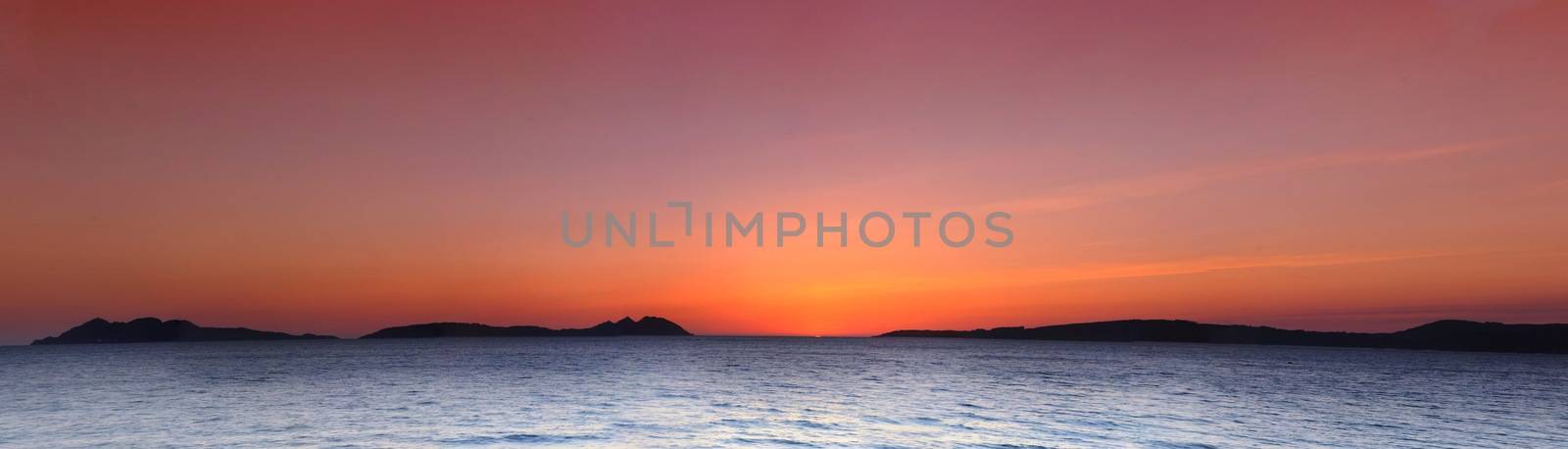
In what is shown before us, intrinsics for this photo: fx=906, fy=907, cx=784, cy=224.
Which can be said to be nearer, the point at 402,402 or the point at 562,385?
the point at 402,402

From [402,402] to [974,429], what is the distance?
31334 mm

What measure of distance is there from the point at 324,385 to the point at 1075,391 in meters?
54.3

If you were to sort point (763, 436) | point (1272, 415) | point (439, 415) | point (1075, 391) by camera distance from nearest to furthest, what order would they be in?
point (763, 436) < point (439, 415) < point (1272, 415) < point (1075, 391)

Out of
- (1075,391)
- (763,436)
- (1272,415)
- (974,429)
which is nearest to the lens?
(763,436)

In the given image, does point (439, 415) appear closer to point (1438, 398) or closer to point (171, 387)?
point (171, 387)

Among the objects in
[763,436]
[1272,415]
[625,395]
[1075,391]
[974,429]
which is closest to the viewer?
[763,436]

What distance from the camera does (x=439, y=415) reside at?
42594 millimetres

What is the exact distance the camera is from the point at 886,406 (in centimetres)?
4962

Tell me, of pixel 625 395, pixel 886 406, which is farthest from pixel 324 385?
pixel 886 406

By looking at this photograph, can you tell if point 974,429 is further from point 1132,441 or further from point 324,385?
point 324,385

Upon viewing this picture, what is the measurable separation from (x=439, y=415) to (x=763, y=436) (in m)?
16.8

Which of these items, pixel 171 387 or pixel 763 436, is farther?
pixel 171 387

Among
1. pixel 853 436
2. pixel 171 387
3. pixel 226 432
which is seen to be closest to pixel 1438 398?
pixel 853 436

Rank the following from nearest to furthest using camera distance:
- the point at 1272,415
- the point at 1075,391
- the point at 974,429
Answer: the point at 974,429 < the point at 1272,415 < the point at 1075,391
